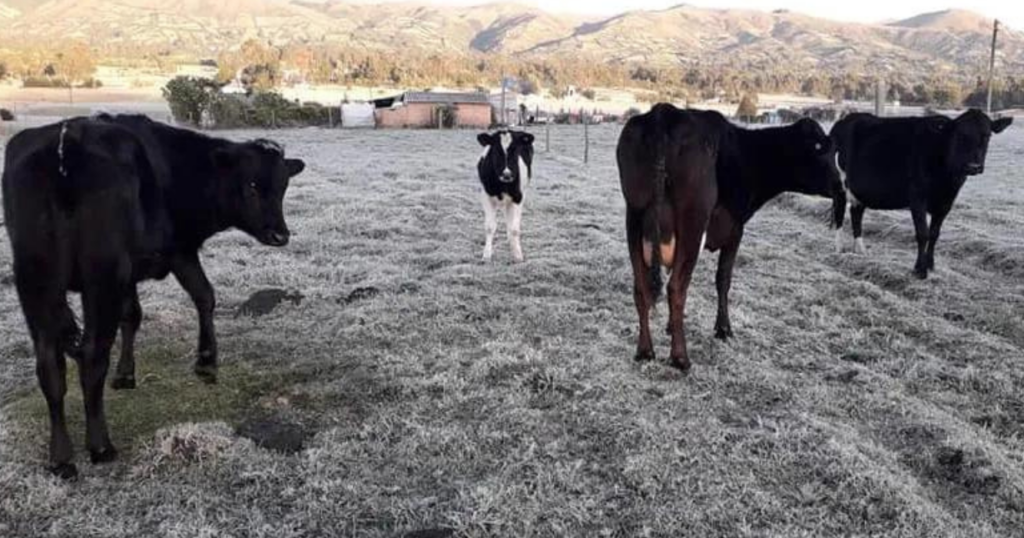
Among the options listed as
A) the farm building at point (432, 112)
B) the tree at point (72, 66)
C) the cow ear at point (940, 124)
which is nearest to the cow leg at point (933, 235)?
the cow ear at point (940, 124)

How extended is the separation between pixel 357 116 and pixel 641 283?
57536 mm

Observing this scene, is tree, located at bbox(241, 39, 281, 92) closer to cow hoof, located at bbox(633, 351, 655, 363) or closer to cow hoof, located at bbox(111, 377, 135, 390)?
cow hoof, located at bbox(111, 377, 135, 390)

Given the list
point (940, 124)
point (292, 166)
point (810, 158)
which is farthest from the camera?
point (940, 124)

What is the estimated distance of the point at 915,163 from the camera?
10.5 m

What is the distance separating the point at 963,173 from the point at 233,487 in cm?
920

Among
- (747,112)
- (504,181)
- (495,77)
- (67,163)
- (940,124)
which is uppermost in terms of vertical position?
(495,77)

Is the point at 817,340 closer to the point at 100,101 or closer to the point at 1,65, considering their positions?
the point at 100,101

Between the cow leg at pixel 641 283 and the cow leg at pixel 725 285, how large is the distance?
96cm

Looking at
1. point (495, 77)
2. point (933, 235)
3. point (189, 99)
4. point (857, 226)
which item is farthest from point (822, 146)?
point (495, 77)

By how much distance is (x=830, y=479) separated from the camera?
4496mm

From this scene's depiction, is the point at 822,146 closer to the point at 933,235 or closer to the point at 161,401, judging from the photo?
the point at 933,235

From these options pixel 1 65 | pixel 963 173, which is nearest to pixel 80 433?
pixel 963 173

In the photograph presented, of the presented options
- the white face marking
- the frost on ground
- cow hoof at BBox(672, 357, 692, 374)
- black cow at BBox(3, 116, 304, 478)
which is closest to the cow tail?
black cow at BBox(3, 116, 304, 478)

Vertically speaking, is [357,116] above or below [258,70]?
below
